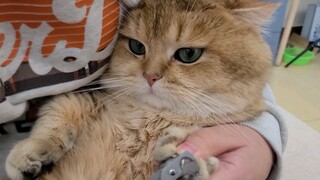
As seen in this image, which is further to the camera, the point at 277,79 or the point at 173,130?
the point at 277,79

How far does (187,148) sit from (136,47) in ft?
0.87

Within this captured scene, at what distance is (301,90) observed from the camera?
2379 mm

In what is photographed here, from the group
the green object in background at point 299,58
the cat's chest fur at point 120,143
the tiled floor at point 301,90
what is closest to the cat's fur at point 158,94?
the cat's chest fur at point 120,143

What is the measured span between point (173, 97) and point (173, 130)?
0.07m

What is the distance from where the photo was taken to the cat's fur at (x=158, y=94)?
808 mm

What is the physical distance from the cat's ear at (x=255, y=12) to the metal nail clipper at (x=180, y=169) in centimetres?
35

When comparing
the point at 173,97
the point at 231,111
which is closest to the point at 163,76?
the point at 173,97

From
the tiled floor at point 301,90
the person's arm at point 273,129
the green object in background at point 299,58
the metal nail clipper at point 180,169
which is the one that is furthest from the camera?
the green object in background at point 299,58

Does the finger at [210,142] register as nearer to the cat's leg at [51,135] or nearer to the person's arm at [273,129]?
the person's arm at [273,129]

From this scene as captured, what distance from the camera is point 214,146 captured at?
32.6 inches

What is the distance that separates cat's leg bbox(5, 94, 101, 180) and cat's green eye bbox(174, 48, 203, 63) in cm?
23

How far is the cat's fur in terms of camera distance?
0.81 metres

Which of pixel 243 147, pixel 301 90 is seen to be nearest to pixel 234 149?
pixel 243 147

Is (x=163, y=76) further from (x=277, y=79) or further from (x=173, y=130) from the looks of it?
(x=277, y=79)
